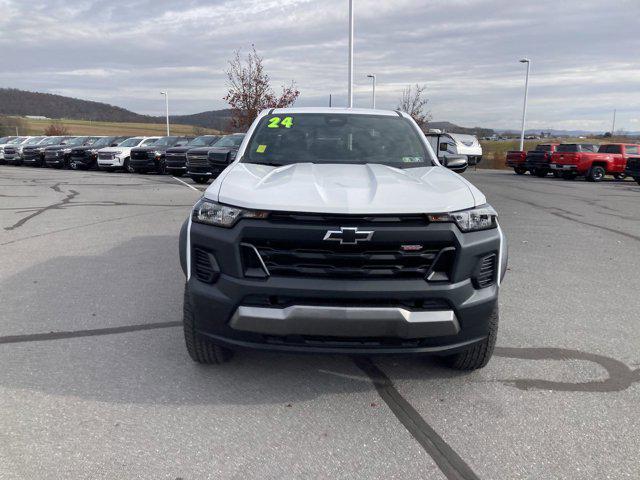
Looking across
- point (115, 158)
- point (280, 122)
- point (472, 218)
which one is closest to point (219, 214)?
point (472, 218)

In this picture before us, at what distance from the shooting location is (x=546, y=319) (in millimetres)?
4918

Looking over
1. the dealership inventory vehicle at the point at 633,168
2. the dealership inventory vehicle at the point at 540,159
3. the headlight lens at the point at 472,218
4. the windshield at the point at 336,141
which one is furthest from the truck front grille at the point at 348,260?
the dealership inventory vehicle at the point at 540,159

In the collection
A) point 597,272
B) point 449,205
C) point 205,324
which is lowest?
point 597,272

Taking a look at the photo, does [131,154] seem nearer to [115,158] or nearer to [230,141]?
[115,158]

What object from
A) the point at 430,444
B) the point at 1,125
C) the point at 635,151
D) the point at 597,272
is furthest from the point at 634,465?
the point at 1,125

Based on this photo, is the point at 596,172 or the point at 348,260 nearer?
the point at 348,260

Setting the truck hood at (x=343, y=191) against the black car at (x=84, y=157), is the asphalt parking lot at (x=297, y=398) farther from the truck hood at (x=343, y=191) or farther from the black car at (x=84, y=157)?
the black car at (x=84, y=157)

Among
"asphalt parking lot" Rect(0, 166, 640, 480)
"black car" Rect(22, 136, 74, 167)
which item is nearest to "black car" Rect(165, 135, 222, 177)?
"black car" Rect(22, 136, 74, 167)

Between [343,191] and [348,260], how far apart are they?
0.45 m

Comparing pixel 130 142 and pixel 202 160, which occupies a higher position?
pixel 130 142

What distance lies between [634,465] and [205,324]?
94.8 inches

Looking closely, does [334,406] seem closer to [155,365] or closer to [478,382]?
[478,382]

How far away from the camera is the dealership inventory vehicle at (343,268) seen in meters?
3.04

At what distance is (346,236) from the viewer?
9.98 feet
